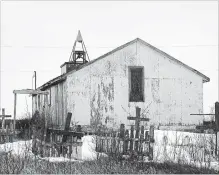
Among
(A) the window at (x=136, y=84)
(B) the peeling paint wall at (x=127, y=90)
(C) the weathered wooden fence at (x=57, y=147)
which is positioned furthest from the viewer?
(A) the window at (x=136, y=84)

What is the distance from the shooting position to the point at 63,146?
1585 cm

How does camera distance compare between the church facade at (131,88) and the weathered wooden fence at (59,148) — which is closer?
the weathered wooden fence at (59,148)

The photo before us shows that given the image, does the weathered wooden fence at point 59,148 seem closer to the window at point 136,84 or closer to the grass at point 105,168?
the grass at point 105,168

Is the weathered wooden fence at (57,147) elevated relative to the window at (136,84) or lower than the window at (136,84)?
lower

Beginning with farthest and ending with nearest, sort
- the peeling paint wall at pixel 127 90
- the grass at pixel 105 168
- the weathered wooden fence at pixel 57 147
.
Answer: the peeling paint wall at pixel 127 90, the weathered wooden fence at pixel 57 147, the grass at pixel 105 168

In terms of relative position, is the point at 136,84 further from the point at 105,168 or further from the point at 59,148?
the point at 105,168

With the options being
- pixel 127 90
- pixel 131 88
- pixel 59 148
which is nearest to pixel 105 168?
pixel 59 148

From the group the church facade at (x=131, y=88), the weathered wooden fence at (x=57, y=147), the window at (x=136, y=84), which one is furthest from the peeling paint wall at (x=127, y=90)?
the weathered wooden fence at (x=57, y=147)

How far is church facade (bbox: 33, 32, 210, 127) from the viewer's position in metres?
25.3

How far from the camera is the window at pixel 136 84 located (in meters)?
26.1

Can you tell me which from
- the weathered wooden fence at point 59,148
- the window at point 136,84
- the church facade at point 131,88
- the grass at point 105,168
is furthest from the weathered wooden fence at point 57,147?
the window at point 136,84

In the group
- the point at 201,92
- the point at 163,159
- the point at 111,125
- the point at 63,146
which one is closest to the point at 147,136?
the point at 163,159

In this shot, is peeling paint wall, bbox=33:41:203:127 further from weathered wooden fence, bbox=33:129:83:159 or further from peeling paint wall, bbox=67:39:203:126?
weathered wooden fence, bbox=33:129:83:159

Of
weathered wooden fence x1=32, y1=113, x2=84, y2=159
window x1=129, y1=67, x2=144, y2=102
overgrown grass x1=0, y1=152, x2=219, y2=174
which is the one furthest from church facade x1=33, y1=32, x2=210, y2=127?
overgrown grass x1=0, y1=152, x2=219, y2=174
